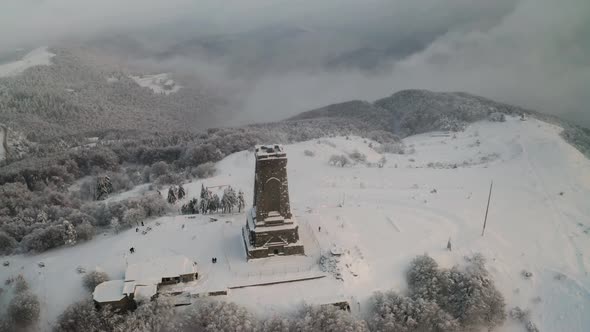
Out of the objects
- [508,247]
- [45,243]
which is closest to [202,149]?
[45,243]

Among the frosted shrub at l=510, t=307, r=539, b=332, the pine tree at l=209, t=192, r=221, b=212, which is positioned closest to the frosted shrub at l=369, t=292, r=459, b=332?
the frosted shrub at l=510, t=307, r=539, b=332

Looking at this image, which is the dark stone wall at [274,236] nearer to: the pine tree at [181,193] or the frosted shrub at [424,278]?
the frosted shrub at [424,278]

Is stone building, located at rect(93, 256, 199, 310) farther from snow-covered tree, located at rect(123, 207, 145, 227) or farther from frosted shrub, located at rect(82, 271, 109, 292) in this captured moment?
snow-covered tree, located at rect(123, 207, 145, 227)

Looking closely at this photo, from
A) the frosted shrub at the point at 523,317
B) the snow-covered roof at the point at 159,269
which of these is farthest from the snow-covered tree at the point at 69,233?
the frosted shrub at the point at 523,317

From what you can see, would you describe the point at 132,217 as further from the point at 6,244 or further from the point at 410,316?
the point at 410,316

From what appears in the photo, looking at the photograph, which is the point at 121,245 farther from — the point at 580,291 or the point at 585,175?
the point at 585,175

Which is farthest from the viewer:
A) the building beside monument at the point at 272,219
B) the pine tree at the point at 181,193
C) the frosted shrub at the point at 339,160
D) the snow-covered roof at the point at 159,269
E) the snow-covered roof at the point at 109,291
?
the frosted shrub at the point at 339,160

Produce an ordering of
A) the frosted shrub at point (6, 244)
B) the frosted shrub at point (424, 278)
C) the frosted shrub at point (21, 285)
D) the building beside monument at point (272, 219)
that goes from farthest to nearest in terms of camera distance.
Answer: the frosted shrub at point (6, 244)
the building beside monument at point (272, 219)
the frosted shrub at point (21, 285)
the frosted shrub at point (424, 278)
